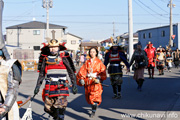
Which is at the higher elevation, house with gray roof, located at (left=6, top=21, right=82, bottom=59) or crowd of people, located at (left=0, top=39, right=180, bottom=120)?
house with gray roof, located at (left=6, top=21, right=82, bottom=59)

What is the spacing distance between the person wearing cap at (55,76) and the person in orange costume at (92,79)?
5.27 feet

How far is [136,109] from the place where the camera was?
26.6 feet

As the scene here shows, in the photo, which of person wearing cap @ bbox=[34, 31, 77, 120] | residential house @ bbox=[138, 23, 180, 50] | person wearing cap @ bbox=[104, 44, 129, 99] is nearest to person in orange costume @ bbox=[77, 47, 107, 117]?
person wearing cap @ bbox=[34, 31, 77, 120]

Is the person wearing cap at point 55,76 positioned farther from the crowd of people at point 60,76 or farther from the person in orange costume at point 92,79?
the person in orange costume at point 92,79

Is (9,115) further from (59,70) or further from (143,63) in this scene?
(143,63)

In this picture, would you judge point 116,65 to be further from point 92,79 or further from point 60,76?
point 60,76

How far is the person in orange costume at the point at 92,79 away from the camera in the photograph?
7.59 meters

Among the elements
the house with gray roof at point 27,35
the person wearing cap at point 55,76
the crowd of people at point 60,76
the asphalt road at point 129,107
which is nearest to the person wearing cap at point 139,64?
the asphalt road at point 129,107

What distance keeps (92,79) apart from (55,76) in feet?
6.49

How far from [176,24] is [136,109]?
5122 cm

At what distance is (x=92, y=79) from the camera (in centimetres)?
768

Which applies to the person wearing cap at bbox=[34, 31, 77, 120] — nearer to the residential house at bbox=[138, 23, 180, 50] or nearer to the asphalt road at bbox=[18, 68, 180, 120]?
the asphalt road at bbox=[18, 68, 180, 120]

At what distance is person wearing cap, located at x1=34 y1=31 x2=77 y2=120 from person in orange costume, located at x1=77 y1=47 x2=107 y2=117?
161 cm

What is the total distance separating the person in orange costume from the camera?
24.9 feet
